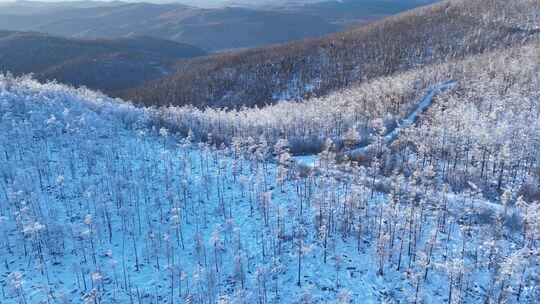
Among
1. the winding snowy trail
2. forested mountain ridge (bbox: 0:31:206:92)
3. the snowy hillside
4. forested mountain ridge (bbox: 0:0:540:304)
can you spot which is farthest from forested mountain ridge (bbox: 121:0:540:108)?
the snowy hillside

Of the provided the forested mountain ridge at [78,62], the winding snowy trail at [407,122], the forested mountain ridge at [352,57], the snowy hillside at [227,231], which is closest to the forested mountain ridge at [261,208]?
the snowy hillside at [227,231]

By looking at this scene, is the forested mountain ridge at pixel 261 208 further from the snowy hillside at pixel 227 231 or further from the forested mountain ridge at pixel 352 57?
the forested mountain ridge at pixel 352 57

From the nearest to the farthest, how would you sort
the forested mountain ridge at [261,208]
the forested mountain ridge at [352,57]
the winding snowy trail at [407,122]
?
the forested mountain ridge at [261,208]
the winding snowy trail at [407,122]
the forested mountain ridge at [352,57]

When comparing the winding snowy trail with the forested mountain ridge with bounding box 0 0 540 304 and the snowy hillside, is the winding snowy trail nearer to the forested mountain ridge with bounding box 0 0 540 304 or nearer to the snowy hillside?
the forested mountain ridge with bounding box 0 0 540 304

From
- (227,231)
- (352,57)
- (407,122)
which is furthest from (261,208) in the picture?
(352,57)

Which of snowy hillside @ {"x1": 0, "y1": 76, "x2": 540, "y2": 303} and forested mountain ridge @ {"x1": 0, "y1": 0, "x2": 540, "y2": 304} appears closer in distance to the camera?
snowy hillside @ {"x1": 0, "y1": 76, "x2": 540, "y2": 303}

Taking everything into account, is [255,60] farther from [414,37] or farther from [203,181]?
[203,181]

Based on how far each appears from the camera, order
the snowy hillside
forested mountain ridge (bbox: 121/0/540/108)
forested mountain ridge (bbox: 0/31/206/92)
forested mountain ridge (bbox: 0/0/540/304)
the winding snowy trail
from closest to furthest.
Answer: the snowy hillside, forested mountain ridge (bbox: 0/0/540/304), the winding snowy trail, forested mountain ridge (bbox: 121/0/540/108), forested mountain ridge (bbox: 0/31/206/92)

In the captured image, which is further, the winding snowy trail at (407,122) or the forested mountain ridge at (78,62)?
the forested mountain ridge at (78,62)
